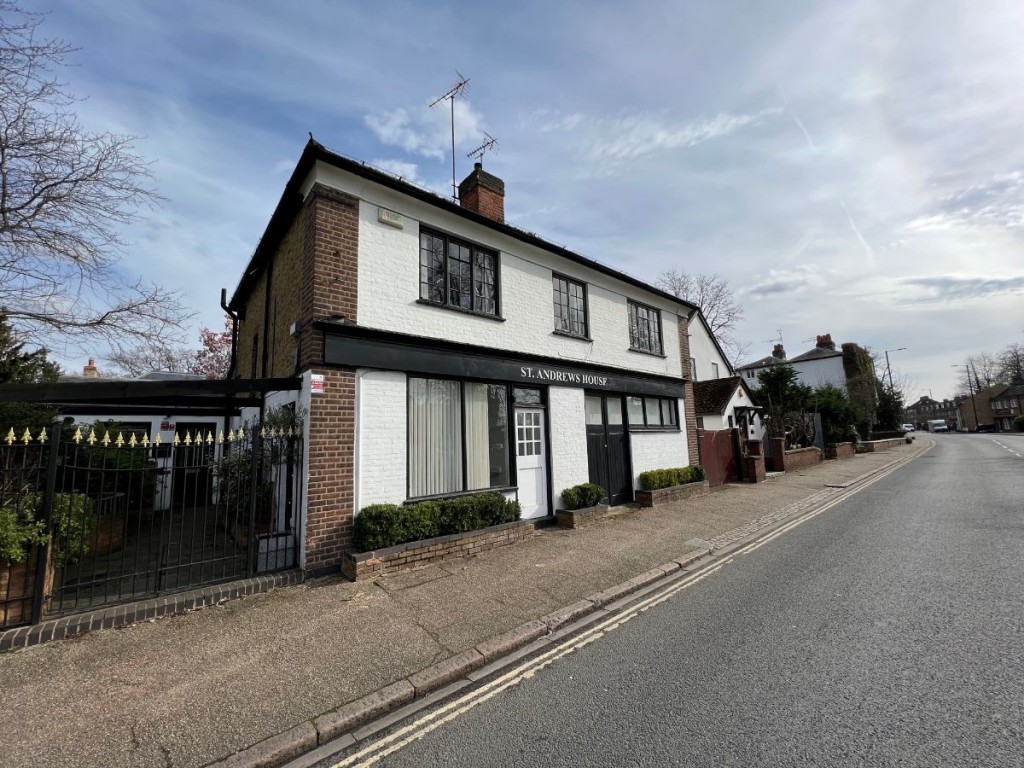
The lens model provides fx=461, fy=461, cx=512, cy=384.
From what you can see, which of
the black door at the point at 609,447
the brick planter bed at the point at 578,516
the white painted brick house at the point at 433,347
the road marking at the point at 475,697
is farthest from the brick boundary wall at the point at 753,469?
the road marking at the point at 475,697

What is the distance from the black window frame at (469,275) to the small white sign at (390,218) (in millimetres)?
470

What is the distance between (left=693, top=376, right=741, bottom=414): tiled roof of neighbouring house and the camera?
1995 centimetres

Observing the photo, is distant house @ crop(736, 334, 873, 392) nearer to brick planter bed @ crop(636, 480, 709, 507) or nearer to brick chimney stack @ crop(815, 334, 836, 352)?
brick chimney stack @ crop(815, 334, 836, 352)

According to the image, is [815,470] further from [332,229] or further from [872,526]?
[332,229]

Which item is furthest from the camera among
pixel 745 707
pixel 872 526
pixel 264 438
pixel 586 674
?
pixel 872 526

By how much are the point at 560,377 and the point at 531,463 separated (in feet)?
6.81

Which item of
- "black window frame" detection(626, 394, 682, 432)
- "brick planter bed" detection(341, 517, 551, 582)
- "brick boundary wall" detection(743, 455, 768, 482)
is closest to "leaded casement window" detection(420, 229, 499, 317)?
"brick planter bed" detection(341, 517, 551, 582)

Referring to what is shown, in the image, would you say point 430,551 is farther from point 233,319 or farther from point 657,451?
point 233,319

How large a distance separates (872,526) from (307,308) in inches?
437

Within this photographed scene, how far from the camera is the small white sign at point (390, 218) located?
7785mm

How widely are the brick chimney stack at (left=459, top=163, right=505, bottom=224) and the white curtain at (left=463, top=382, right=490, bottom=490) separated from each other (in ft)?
14.5

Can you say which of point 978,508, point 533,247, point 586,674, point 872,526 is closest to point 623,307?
point 533,247

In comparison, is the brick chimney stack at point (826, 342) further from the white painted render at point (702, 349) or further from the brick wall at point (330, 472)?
the brick wall at point (330, 472)

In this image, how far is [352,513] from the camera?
6.78 metres
